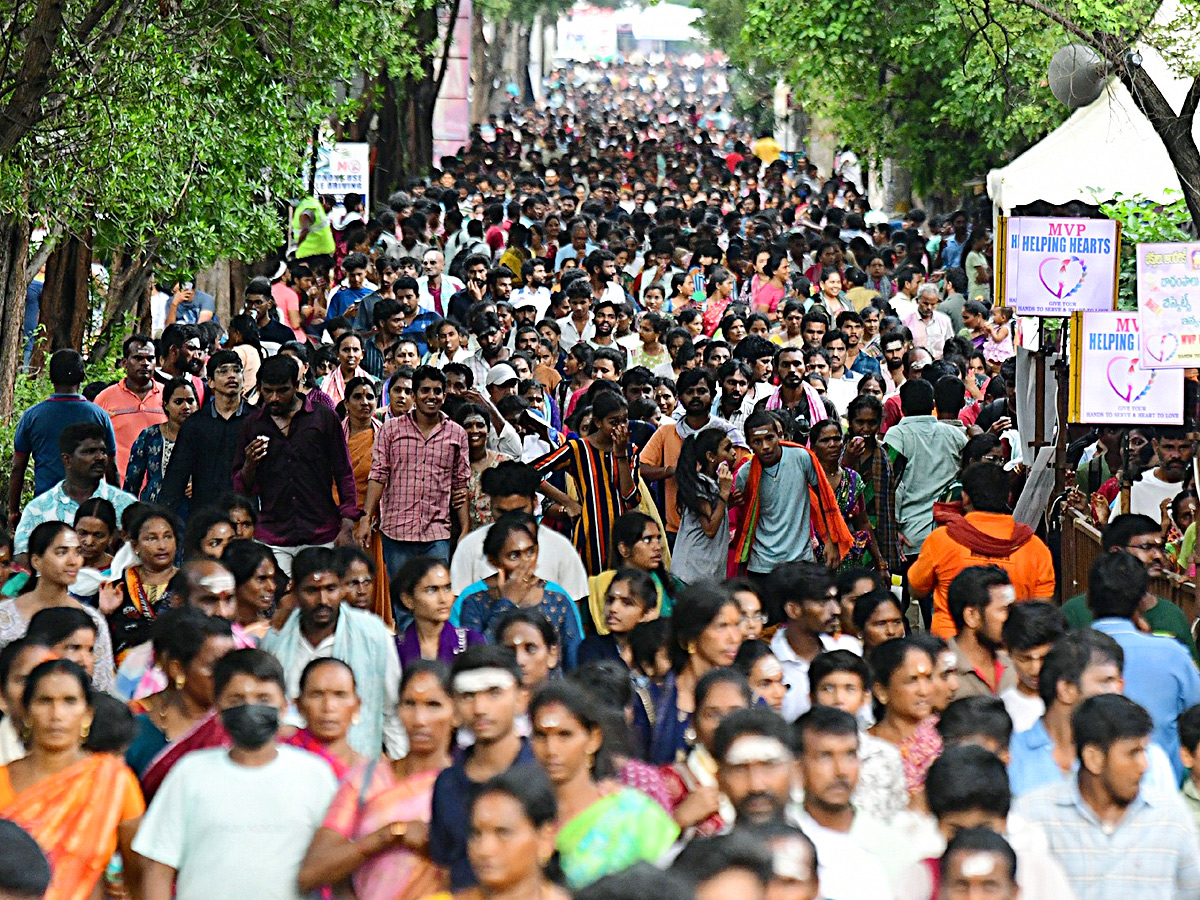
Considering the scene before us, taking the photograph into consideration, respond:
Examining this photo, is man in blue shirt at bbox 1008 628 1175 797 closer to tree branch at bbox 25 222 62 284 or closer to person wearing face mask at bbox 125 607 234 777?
person wearing face mask at bbox 125 607 234 777

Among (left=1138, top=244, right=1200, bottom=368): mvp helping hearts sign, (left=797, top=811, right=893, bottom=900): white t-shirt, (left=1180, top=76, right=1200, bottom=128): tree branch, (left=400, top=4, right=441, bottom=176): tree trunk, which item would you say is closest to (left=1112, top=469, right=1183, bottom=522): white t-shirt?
(left=1138, top=244, right=1200, bottom=368): mvp helping hearts sign

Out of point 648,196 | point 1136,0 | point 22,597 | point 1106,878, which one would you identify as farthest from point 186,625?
point 648,196

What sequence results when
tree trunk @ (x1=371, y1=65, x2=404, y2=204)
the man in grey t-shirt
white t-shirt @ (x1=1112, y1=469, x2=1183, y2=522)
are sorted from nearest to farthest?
1. the man in grey t-shirt
2. white t-shirt @ (x1=1112, y1=469, x2=1183, y2=522)
3. tree trunk @ (x1=371, y1=65, x2=404, y2=204)

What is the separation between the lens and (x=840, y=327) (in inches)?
600

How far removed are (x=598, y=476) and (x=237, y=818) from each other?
4947 millimetres

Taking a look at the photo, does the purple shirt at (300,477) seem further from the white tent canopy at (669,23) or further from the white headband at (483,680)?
the white tent canopy at (669,23)

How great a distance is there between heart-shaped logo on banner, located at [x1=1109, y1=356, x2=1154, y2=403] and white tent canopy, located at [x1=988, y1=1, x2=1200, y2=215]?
18.8 feet

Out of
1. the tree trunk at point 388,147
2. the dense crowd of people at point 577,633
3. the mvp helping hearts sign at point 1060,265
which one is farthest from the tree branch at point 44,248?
the tree trunk at point 388,147

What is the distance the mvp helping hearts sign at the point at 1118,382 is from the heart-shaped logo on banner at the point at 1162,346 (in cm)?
55

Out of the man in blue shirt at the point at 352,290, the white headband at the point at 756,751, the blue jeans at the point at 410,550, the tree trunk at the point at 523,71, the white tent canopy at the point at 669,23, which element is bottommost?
the white headband at the point at 756,751

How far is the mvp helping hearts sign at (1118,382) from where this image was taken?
34.3ft

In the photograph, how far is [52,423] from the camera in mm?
10688

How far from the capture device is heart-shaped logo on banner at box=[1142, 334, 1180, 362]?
977cm

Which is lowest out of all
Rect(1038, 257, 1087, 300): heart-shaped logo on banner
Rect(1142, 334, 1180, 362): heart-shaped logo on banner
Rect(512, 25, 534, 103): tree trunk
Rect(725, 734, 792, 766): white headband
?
Rect(725, 734, 792, 766): white headband
